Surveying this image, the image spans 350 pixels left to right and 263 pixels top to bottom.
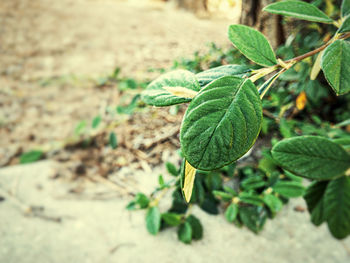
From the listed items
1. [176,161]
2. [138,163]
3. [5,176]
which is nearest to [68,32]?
[5,176]

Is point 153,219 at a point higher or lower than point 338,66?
lower

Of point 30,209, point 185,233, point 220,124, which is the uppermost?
point 220,124

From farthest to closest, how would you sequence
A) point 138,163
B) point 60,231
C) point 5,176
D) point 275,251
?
point 5,176
point 138,163
point 60,231
point 275,251

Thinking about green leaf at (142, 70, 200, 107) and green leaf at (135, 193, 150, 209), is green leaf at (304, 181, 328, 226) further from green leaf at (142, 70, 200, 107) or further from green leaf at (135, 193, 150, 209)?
green leaf at (135, 193, 150, 209)

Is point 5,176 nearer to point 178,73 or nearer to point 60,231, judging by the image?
point 60,231

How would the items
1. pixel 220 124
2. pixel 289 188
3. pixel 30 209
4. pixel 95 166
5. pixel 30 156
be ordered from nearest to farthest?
1. pixel 220 124
2. pixel 289 188
3. pixel 30 209
4. pixel 95 166
5. pixel 30 156

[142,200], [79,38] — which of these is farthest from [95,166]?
[79,38]

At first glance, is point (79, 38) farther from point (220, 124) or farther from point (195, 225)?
point (220, 124)
